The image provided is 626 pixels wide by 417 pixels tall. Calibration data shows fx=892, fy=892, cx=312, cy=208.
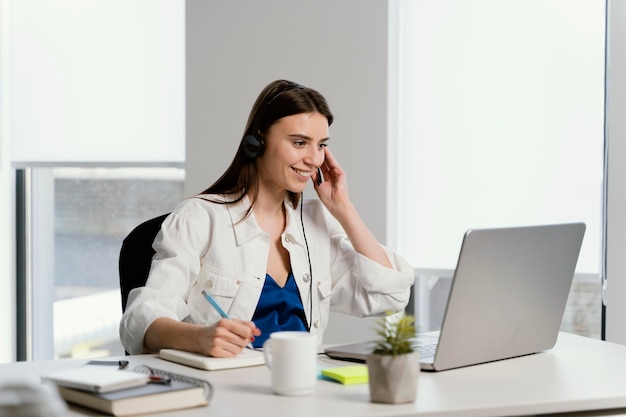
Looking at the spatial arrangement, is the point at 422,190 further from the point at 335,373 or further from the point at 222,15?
the point at 335,373

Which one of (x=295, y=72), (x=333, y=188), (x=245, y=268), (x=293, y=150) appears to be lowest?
(x=245, y=268)

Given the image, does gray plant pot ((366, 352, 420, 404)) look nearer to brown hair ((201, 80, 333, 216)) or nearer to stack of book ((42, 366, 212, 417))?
stack of book ((42, 366, 212, 417))

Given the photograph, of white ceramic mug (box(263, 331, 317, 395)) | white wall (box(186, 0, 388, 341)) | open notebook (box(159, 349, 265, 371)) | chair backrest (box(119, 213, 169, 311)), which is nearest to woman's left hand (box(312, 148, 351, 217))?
chair backrest (box(119, 213, 169, 311))

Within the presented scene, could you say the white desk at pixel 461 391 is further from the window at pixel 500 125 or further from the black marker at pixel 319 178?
the window at pixel 500 125

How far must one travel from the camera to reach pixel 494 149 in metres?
3.40

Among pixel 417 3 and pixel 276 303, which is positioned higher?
pixel 417 3

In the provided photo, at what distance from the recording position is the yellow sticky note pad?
169 centimetres

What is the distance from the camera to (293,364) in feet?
5.18

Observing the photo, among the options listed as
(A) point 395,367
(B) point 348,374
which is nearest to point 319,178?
(B) point 348,374

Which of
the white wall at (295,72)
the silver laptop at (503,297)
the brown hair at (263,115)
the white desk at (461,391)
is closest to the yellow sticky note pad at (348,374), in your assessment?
the white desk at (461,391)

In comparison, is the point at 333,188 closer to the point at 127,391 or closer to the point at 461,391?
the point at 461,391

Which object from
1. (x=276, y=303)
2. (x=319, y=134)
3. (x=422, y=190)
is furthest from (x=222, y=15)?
(x=276, y=303)

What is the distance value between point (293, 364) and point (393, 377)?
0.60 feet

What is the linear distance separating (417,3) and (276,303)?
1603mm
